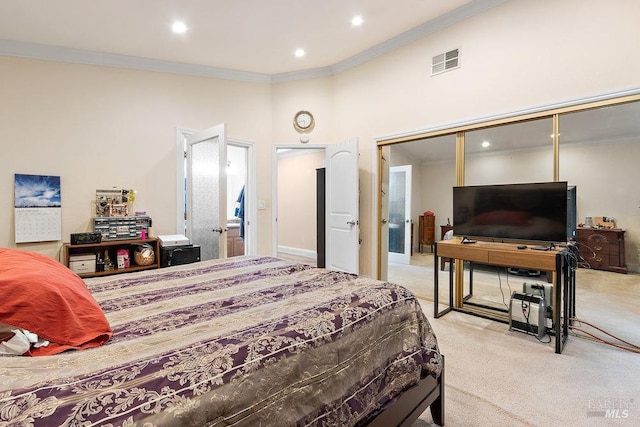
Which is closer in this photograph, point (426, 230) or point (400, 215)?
point (426, 230)

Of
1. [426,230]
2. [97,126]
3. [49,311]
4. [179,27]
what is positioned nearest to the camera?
[49,311]

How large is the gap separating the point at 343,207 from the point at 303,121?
1461 millimetres

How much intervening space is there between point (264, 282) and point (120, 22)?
3.08 meters

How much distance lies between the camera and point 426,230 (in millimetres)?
4352

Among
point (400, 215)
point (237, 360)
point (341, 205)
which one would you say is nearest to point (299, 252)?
point (341, 205)

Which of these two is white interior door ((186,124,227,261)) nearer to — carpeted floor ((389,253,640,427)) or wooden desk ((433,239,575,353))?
wooden desk ((433,239,575,353))

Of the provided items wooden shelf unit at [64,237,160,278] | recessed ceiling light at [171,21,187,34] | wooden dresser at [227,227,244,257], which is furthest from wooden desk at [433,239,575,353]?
wooden dresser at [227,227,244,257]

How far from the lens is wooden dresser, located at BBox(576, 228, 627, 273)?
2.84 meters

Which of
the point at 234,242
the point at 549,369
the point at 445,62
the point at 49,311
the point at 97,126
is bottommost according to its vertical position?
the point at 549,369

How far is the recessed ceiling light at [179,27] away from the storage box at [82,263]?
2536mm

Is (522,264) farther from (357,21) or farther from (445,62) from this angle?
(357,21)

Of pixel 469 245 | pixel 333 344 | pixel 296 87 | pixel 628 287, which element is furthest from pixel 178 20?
pixel 628 287

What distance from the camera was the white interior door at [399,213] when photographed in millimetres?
4430

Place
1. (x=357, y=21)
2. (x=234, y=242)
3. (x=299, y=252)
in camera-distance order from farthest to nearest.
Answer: (x=299, y=252)
(x=234, y=242)
(x=357, y=21)
